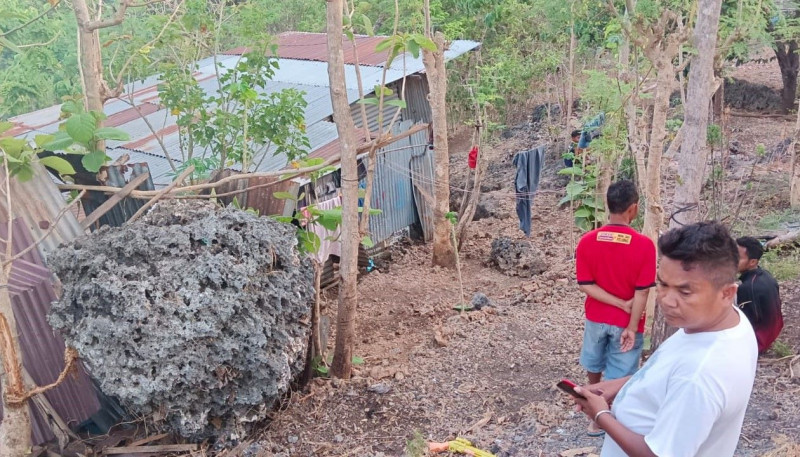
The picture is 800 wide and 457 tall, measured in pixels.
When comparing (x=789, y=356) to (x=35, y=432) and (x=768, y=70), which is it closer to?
(x=35, y=432)

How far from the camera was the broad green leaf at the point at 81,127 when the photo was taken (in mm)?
4133

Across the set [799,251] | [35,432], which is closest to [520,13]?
[799,251]

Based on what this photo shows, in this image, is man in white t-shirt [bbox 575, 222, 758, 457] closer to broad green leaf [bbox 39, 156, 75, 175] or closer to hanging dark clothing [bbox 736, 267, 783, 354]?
hanging dark clothing [bbox 736, 267, 783, 354]

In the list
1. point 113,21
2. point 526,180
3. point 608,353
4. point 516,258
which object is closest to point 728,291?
point 608,353

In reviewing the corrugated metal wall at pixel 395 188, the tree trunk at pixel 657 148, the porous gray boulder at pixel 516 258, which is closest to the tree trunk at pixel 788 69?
the porous gray boulder at pixel 516 258

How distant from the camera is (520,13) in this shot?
44.6 feet

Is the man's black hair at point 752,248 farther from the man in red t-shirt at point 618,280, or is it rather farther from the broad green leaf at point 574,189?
the broad green leaf at point 574,189

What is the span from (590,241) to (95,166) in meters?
3.27

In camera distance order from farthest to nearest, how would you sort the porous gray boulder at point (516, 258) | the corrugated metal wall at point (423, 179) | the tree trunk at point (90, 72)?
the corrugated metal wall at point (423, 179)
the porous gray boulder at point (516, 258)
the tree trunk at point (90, 72)

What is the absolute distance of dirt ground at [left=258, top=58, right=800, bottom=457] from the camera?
430 centimetres

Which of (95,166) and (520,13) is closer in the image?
(95,166)

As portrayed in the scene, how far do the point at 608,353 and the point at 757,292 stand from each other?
1416 mm

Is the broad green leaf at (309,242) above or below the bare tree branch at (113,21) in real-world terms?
below

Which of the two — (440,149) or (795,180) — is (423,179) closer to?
(440,149)
